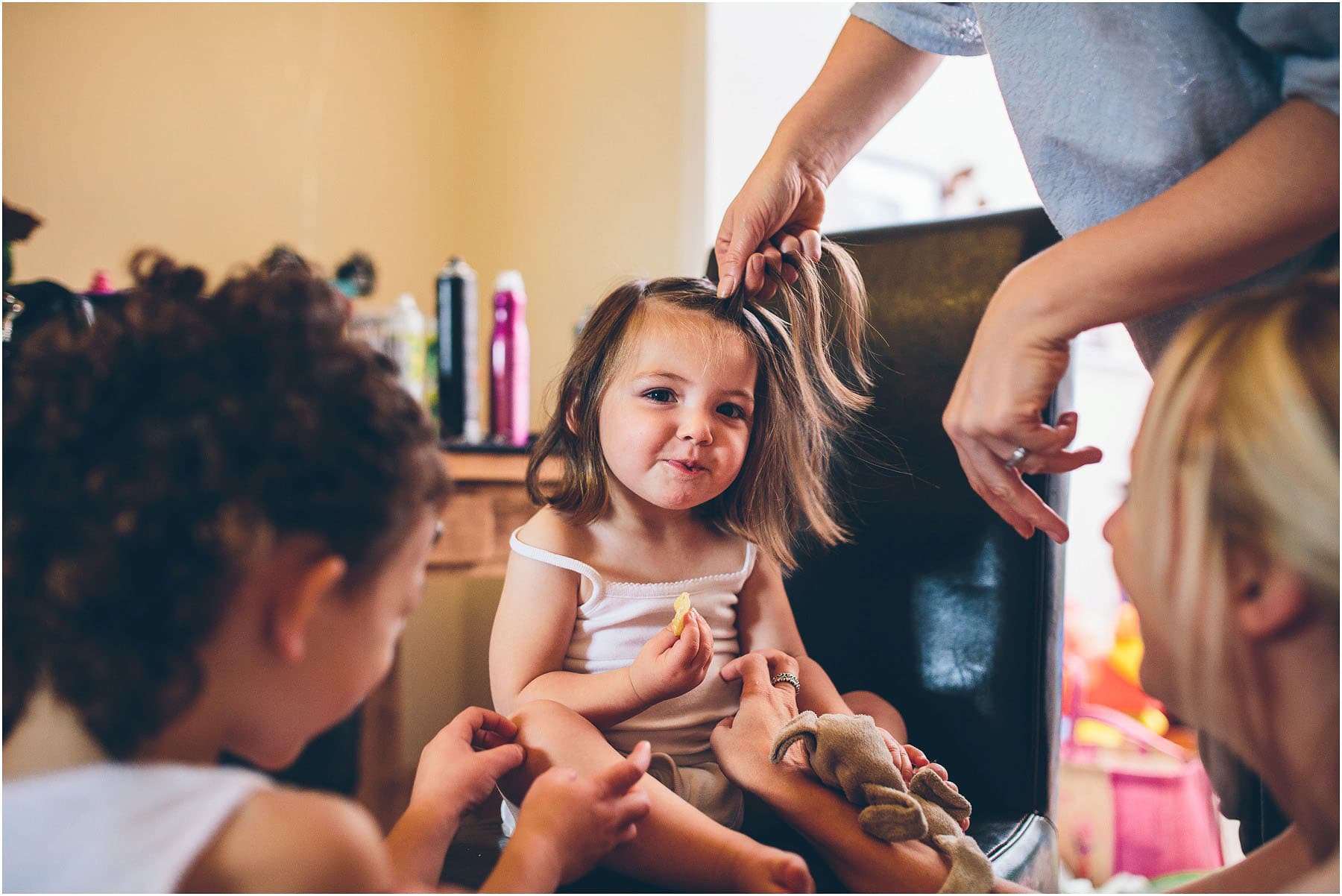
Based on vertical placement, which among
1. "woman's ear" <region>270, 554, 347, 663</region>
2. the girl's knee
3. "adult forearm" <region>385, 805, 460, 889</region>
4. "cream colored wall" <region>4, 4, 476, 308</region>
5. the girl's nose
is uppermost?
"cream colored wall" <region>4, 4, 476, 308</region>

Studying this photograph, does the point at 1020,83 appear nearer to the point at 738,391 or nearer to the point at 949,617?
the point at 738,391

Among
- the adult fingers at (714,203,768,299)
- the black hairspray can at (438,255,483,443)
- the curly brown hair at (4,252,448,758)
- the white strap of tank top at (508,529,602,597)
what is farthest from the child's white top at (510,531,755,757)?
the black hairspray can at (438,255,483,443)

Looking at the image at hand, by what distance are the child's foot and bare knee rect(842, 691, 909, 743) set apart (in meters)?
0.29

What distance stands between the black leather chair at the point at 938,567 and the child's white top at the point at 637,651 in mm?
191

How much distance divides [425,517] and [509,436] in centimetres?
117

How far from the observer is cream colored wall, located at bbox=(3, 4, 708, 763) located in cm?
161

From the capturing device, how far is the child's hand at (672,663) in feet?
2.20

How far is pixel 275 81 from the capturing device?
6.23 feet

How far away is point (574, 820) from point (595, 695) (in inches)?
7.1

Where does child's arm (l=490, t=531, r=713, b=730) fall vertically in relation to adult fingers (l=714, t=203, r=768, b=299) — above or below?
below

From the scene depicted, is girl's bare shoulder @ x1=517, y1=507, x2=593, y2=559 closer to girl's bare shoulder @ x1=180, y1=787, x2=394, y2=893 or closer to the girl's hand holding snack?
the girl's hand holding snack

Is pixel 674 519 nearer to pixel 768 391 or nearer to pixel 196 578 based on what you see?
pixel 768 391

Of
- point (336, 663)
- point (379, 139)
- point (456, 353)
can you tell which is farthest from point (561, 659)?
point (379, 139)

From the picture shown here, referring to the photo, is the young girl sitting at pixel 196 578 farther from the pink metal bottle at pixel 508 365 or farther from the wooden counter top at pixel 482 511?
the pink metal bottle at pixel 508 365
